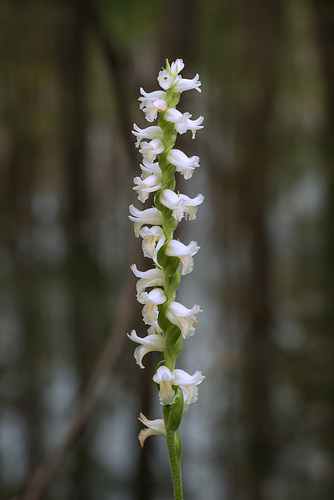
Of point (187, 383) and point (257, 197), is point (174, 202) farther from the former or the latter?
point (257, 197)

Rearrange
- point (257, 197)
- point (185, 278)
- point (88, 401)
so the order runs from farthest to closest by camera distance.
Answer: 1. point (185, 278)
2. point (257, 197)
3. point (88, 401)

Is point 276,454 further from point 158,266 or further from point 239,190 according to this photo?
point 158,266

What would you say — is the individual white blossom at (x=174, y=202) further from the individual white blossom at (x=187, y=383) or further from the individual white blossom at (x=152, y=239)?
the individual white blossom at (x=187, y=383)

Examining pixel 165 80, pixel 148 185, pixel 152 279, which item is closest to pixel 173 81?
pixel 165 80

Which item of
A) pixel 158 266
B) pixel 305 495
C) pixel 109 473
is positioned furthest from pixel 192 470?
pixel 158 266

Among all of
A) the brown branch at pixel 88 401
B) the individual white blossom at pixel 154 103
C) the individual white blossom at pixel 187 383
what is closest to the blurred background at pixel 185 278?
the brown branch at pixel 88 401

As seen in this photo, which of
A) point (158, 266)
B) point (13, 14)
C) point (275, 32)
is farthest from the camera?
point (275, 32)
